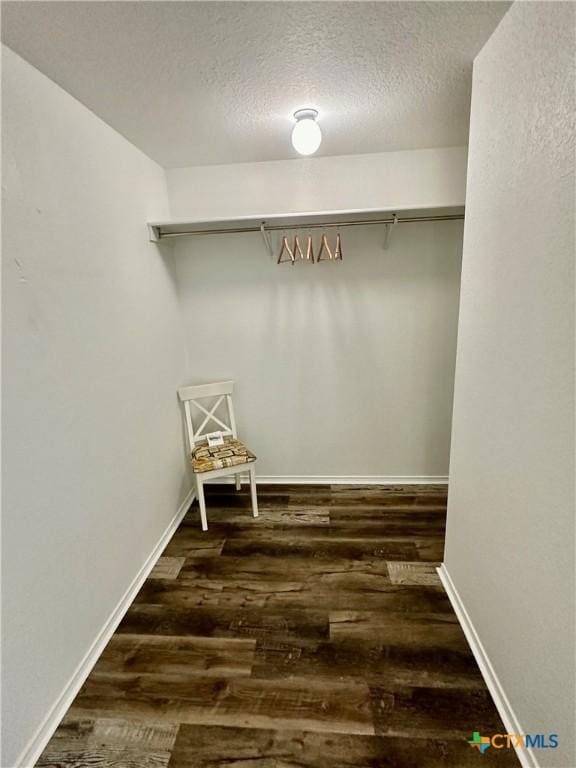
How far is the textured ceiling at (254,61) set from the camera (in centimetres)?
113

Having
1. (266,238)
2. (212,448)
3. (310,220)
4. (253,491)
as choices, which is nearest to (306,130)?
(310,220)

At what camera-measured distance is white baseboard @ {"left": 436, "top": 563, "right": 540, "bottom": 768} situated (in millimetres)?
1189

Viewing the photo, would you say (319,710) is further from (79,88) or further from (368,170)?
(368,170)

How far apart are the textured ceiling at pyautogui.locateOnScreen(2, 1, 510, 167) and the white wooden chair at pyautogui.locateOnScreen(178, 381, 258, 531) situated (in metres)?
1.59

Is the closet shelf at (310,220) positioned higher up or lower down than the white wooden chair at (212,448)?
higher up

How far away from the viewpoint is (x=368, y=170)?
7.82 ft

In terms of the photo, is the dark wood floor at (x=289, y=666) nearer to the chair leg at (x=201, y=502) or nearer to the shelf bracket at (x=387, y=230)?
the chair leg at (x=201, y=502)

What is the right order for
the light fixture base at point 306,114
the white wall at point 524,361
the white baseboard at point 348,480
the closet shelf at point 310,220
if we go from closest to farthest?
the white wall at point 524,361
the light fixture base at point 306,114
the closet shelf at point 310,220
the white baseboard at point 348,480

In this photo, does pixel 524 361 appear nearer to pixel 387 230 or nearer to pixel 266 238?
pixel 387 230

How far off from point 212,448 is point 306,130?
202 centimetres

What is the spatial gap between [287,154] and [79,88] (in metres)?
1.20

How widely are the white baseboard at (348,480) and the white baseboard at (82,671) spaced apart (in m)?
0.98

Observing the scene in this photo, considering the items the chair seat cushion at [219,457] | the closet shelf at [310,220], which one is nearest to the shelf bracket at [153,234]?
the closet shelf at [310,220]

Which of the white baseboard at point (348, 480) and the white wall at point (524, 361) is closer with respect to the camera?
the white wall at point (524, 361)
